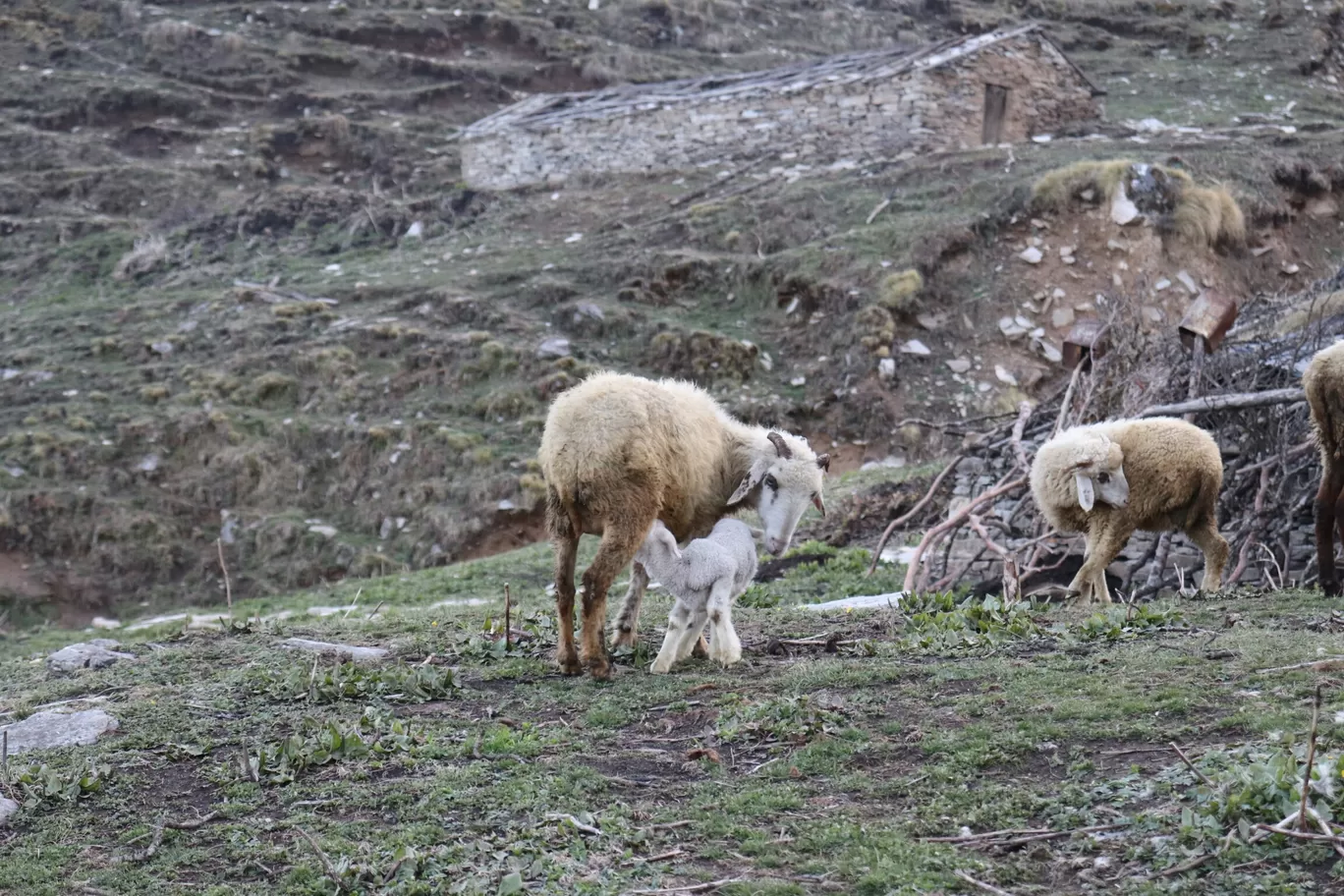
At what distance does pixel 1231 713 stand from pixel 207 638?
587 cm

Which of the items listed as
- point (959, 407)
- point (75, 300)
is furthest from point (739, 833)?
point (75, 300)

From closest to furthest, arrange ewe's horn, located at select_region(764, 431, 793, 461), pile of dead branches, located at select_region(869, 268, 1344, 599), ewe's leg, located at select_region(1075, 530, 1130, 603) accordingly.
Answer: ewe's horn, located at select_region(764, 431, 793, 461)
ewe's leg, located at select_region(1075, 530, 1130, 603)
pile of dead branches, located at select_region(869, 268, 1344, 599)

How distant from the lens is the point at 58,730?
5.79m

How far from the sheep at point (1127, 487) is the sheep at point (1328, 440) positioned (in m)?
0.90

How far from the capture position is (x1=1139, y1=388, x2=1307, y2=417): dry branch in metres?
8.67

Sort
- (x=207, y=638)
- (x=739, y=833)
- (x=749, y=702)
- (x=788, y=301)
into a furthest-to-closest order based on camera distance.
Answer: (x=788, y=301), (x=207, y=638), (x=749, y=702), (x=739, y=833)

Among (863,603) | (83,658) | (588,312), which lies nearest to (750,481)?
(863,603)

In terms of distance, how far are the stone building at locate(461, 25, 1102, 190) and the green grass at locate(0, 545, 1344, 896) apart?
17482mm

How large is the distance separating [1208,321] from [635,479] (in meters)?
5.73

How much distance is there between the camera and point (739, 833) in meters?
4.39

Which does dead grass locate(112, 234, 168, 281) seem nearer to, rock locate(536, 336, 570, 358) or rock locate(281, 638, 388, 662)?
rock locate(536, 336, 570, 358)

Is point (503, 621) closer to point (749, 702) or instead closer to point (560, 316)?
point (749, 702)

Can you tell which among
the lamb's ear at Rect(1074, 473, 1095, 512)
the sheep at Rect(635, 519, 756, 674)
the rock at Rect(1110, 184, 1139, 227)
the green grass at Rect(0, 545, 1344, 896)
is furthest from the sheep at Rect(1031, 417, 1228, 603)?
the rock at Rect(1110, 184, 1139, 227)

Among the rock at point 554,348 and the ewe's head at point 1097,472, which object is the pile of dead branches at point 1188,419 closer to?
the ewe's head at point 1097,472
